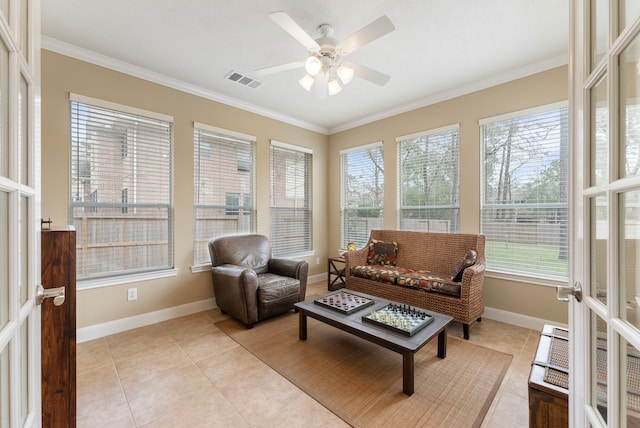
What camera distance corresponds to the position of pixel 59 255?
1.18m

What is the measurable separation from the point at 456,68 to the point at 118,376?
13.6 ft

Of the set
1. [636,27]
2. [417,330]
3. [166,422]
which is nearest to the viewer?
[636,27]

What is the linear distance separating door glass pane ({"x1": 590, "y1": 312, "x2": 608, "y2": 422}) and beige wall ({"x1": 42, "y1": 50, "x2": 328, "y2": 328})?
3.43 m

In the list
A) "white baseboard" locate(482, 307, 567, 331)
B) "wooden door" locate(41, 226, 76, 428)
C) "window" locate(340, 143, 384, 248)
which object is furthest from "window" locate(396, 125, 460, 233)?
"wooden door" locate(41, 226, 76, 428)

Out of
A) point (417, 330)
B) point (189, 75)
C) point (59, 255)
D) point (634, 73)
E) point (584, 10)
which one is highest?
point (189, 75)

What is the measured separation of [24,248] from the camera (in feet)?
2.37

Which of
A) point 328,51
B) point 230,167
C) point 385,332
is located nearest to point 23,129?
point 328,51

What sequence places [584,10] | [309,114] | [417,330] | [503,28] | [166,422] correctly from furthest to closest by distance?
[309,114] → [503,28] → [417,330] → [166,422] → [584,10]

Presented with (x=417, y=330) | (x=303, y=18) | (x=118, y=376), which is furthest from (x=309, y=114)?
(x=118, y=376)

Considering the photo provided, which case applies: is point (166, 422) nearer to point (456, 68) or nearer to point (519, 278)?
point (519, 278)

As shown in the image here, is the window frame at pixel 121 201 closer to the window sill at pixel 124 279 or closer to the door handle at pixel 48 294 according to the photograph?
the window sill at pixel 124 279

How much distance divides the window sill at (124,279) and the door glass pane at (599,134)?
351 cm

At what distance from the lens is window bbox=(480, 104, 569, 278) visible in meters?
2.72

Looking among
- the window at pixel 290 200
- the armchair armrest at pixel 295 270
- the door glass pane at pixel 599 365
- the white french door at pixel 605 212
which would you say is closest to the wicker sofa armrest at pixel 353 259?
the armchair armrest at pixel 295 270
